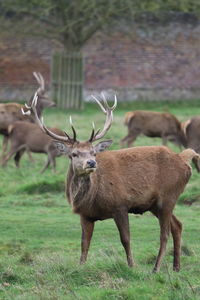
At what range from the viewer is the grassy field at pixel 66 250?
841cm

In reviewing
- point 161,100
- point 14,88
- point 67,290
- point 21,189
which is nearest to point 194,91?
point 161,100

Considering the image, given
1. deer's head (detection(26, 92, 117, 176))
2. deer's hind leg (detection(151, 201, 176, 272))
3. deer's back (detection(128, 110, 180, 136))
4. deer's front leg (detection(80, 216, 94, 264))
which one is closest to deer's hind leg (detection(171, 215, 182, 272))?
deer's hind leg (detection(151, 201, 176, 272))

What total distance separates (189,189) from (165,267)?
6049 millimetres

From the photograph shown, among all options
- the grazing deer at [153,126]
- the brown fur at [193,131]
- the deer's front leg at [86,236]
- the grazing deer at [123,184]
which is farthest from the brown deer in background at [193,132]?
the deer's front leg at [86,236]

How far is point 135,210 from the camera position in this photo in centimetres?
1045

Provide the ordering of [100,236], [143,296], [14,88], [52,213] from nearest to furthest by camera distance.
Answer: [143,296], [100,236], [52,213], [14,88]

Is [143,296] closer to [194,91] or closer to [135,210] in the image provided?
[135,210]

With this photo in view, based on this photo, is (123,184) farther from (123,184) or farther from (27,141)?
(27,141)

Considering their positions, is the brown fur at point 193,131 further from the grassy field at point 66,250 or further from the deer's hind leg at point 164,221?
the deer's hind leg at point 164,221

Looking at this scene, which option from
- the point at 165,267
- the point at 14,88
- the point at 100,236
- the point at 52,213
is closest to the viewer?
the point at 165,267

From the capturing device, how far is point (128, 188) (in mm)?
10305

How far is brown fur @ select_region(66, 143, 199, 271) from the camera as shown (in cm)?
1016

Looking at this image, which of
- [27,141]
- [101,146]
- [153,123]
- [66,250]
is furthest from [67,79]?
[101,146]

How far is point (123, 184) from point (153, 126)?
13.0 m
